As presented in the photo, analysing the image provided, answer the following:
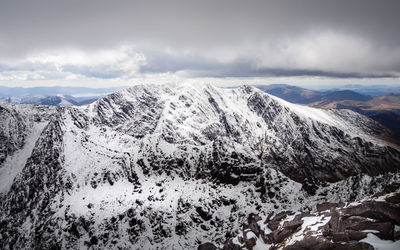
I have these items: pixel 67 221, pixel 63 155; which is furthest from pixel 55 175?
pixel 67 221

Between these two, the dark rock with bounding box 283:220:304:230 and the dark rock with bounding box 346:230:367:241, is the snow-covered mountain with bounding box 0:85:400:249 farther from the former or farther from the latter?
the dark rock with bounding box 346:230:367:241

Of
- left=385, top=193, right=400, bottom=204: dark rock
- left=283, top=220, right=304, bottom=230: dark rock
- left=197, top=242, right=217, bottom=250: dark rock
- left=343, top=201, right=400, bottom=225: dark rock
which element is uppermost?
left=385, top=193, right=400, bottom=204: dark rock

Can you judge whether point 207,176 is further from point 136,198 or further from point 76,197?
point 76,197

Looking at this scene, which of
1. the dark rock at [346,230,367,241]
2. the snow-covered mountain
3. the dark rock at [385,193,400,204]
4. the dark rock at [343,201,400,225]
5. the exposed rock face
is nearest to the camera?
the exposed rock face

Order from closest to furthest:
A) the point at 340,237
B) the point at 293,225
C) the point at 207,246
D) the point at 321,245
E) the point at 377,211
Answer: the point at 340,237
the point at 321,245
the point at 377,211
the point at 293,225
the point at 207,246

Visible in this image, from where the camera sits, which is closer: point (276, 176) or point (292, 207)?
point (292, 207)

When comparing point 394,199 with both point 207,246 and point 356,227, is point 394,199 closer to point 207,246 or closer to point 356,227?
point 356,227

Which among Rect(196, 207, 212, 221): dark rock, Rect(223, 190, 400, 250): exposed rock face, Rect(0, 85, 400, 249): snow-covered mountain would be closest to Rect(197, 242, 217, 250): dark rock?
Rect(0, 85, 400, 249): snow-covered mountain

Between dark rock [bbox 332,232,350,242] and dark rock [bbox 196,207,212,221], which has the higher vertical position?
dark rock [bbox 332,232,350,242]

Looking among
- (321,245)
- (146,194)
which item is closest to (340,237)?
(321,245)

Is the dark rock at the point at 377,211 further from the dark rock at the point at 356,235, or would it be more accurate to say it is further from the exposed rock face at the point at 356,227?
the dark rock at the point at 356,235

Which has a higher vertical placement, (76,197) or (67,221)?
(76,197)
